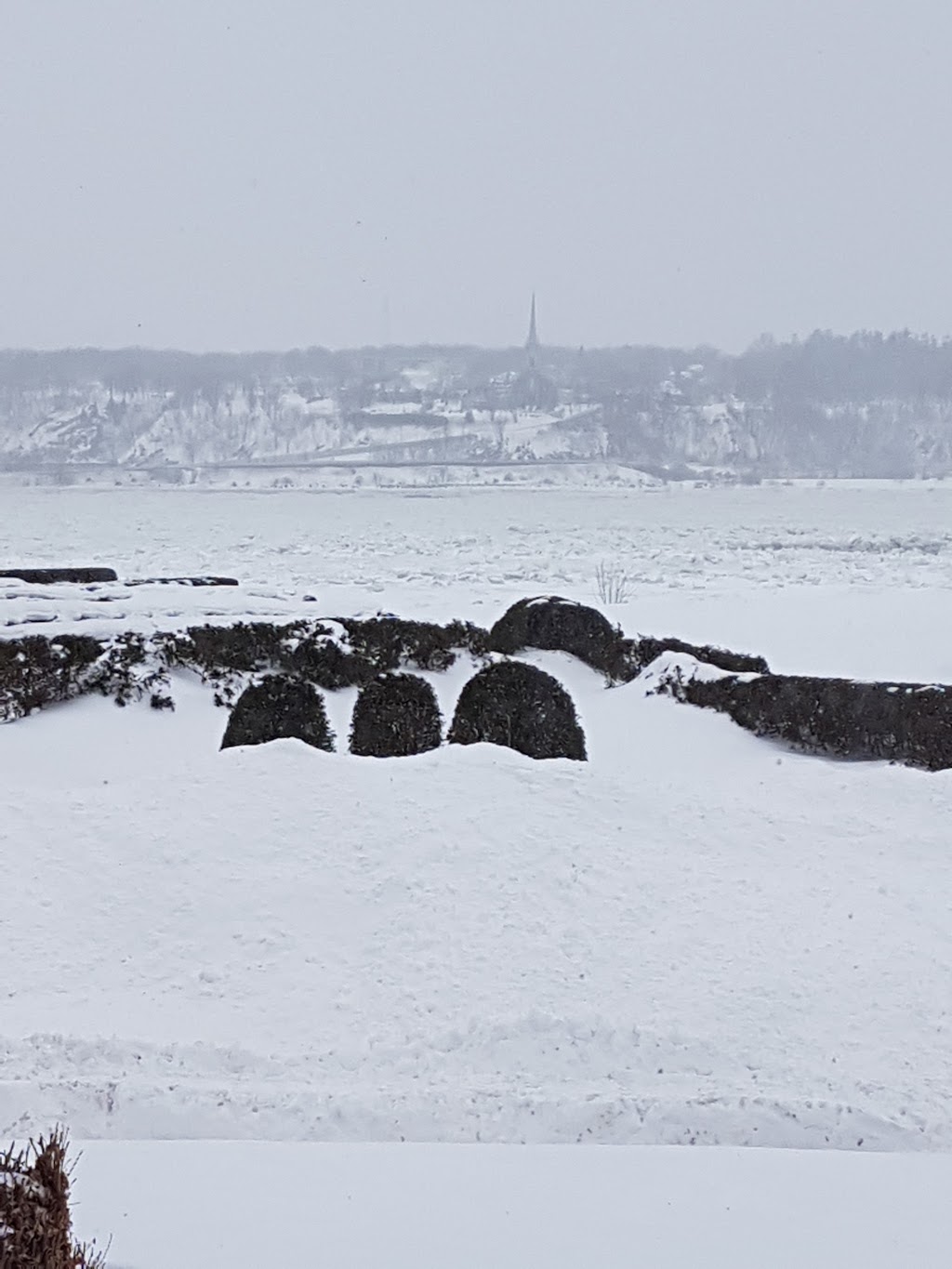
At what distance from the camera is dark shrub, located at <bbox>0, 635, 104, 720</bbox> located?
9984mm

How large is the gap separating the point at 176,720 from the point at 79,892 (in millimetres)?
4699

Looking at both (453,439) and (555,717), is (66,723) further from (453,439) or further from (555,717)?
(453,439)

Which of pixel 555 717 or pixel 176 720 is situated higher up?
pixel 555 717

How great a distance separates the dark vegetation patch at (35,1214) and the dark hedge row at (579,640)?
9.92 meters

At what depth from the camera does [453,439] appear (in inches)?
4456

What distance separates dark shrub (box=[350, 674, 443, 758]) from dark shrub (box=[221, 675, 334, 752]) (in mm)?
261

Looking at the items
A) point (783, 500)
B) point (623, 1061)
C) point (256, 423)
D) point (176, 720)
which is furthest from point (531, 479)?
point (623, 1061)

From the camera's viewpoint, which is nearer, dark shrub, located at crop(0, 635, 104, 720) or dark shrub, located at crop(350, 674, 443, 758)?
dark shrub, located at crop(350, 674, 443, 758)

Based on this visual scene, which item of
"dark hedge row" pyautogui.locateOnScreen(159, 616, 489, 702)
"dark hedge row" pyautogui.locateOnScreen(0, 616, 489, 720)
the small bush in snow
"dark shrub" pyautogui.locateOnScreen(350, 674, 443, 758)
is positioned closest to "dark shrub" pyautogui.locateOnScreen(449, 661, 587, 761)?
"dark shrub" pyautogui.locateOnScreen(350, 674, 443, 758)

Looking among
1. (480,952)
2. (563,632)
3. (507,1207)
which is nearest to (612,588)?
(563,632)

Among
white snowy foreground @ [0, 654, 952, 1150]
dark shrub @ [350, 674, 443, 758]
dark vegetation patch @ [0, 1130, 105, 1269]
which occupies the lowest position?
white snowy foreground @ [0, 654, 952, 1150]

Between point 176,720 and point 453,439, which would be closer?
point 176,720

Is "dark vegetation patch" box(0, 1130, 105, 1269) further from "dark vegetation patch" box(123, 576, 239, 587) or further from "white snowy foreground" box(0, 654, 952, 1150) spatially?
"dark vegetation patch" box(123, 576, 239, 587)

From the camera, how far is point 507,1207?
3455mm
